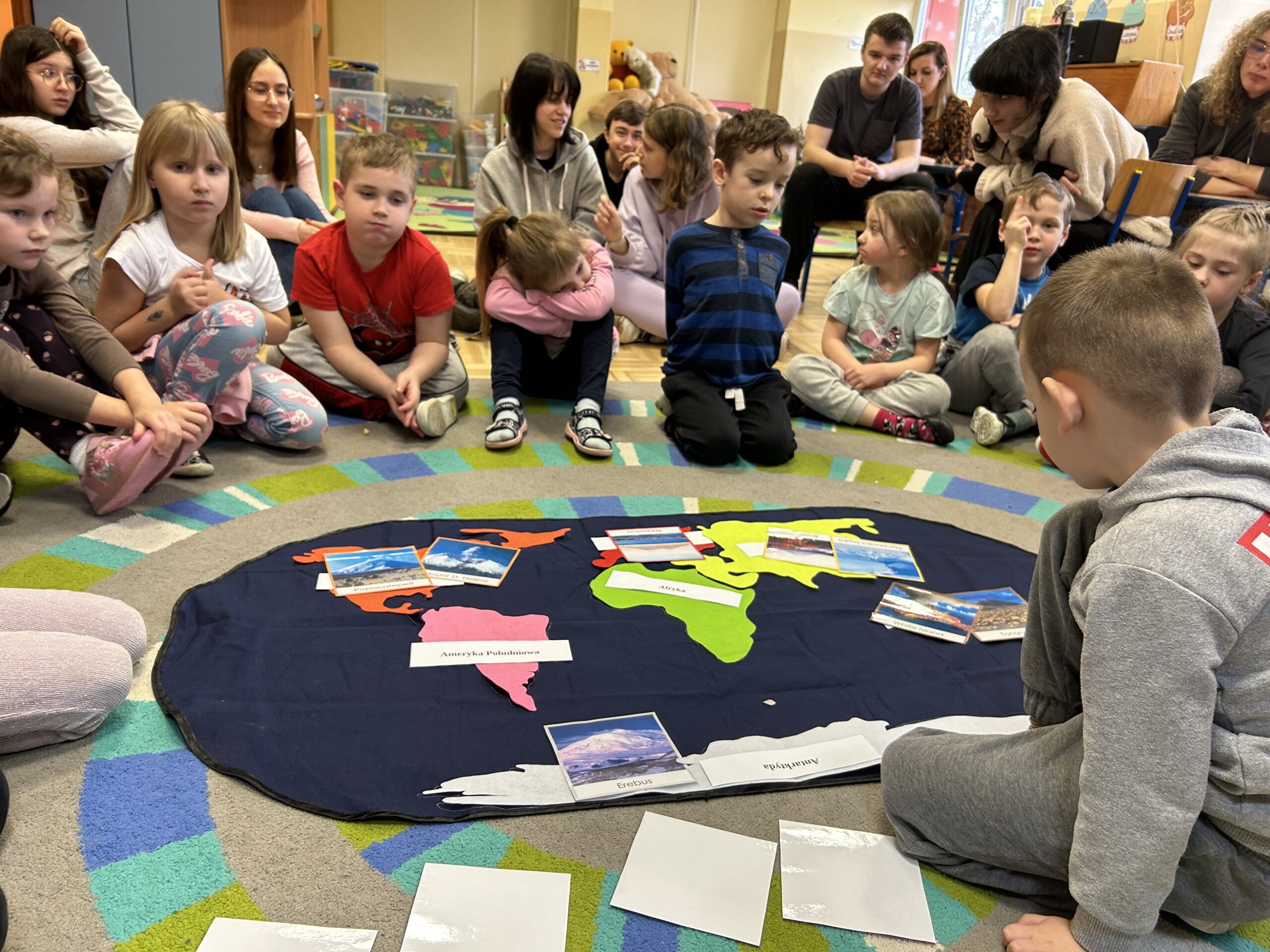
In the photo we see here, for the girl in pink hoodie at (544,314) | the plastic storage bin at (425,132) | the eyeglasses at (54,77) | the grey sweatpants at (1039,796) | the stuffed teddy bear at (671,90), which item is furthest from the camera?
the plastic storage bin at (425,132)

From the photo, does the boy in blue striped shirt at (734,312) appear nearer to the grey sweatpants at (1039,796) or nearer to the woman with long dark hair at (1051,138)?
the woman with long dark hair at (1051,138)

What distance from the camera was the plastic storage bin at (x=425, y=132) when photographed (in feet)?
25.9

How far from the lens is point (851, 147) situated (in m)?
4.07

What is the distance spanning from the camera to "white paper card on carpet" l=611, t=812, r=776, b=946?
107 cm

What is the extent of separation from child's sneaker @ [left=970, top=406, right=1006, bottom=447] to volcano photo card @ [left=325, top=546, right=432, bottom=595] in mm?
1766

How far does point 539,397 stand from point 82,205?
5.07 ft

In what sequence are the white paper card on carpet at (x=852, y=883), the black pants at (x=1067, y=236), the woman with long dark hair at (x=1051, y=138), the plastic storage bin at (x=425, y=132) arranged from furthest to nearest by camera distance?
the plastic storage bin at (x=425, y=132) → the black pants at (x=1067, y=236) → the woman with long dark hair at (x=1051, y=138) → the white paper card on carpet at (x=852, y=883)

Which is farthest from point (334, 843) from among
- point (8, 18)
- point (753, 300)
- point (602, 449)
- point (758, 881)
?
point (8, 18)

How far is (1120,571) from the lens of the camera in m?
0.88

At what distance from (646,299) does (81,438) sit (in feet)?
6.44

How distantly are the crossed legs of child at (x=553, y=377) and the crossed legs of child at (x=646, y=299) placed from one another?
60 centimetres

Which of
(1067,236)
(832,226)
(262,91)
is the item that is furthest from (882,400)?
(262,91)

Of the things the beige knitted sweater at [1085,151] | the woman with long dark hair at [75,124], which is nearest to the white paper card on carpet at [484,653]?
the woman with long dark hair at [75,124]

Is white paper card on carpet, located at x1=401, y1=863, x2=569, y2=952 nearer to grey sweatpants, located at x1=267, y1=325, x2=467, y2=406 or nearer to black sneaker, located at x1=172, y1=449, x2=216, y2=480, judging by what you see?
black sneaker, located at x1=172, y1=449, x2=216, y2=480
